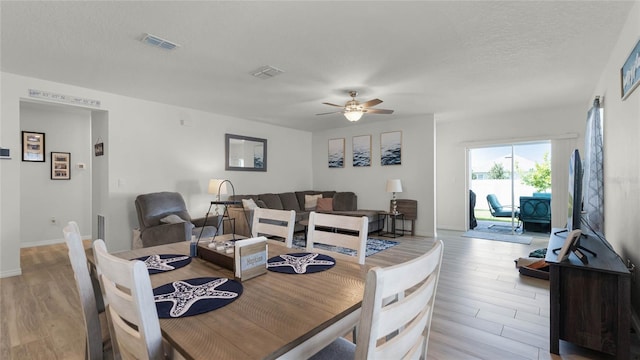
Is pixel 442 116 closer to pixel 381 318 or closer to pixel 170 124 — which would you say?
pixel 170 124

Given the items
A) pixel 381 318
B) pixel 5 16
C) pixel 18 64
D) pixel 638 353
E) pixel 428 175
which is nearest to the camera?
pixel 381 318

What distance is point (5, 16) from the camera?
2.21 m

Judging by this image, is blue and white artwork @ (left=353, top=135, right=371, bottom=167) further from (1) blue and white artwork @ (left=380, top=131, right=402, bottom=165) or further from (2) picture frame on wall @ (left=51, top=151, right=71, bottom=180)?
(2) picture frame on wall @ (left=51, top=151, right=71, bottom=180)

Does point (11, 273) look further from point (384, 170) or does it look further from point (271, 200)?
point (384, 170)

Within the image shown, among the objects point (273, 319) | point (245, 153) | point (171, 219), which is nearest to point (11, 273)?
point (171, 219)

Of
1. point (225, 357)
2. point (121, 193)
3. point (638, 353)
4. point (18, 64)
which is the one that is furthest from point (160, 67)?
point (638, 353)

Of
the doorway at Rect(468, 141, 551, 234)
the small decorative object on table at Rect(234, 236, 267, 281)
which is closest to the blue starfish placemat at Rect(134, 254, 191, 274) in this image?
the small decorative object on table at Rect(234, 236, 267, 281)

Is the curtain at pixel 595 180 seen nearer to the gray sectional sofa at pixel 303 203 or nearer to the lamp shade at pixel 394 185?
the lamp shade at pixel 394 185

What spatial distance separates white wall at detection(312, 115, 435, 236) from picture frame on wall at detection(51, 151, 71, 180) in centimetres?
503

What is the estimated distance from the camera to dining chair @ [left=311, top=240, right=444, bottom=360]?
0.67 m

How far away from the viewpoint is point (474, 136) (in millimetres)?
6164

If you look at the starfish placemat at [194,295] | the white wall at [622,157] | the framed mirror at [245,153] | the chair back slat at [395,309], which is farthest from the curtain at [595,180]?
the framed mirror at [245,153]

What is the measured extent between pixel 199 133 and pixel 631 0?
540cm

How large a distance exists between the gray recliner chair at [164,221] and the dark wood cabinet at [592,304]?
3.55 metres
